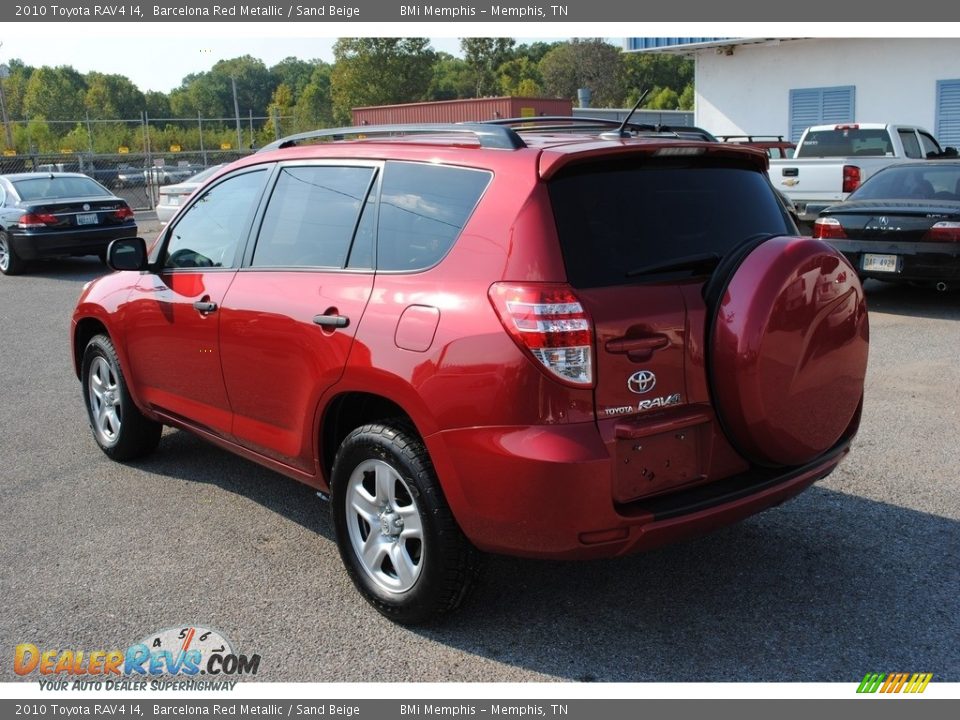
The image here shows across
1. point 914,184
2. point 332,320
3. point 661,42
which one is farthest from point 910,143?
point 332,320

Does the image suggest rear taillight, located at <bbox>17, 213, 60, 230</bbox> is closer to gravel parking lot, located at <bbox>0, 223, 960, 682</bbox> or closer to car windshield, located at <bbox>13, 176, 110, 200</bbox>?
car windshield, located at <bbox>13, 176, 110, 200</bbox>

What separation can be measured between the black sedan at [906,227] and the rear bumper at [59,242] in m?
10.7

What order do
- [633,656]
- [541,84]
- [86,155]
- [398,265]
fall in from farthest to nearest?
1. [541,84]
2. [86,155]
3. [398,265]
4. [633,656]

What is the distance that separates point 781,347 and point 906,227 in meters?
6.98

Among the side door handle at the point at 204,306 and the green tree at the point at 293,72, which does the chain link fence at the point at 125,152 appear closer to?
the side door handle at the point at 204,306

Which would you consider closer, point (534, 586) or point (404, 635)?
point (404, 635)

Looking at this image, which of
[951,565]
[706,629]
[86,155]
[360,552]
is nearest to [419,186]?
[360,552]

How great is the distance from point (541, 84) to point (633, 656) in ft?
279

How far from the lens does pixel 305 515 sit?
4.92 metres

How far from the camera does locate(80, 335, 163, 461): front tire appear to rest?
564 centimetres

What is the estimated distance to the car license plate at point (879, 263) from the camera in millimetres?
9648

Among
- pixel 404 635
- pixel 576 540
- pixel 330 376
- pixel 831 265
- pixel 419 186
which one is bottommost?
pixel 404 635

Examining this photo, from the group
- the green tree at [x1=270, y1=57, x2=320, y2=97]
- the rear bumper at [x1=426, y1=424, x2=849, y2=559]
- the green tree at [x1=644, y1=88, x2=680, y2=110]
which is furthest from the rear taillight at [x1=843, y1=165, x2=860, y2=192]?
the green tree at [x1=270, y1=57, x2=320, y2=97]

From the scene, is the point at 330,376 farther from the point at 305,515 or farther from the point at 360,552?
the point at 305,515
